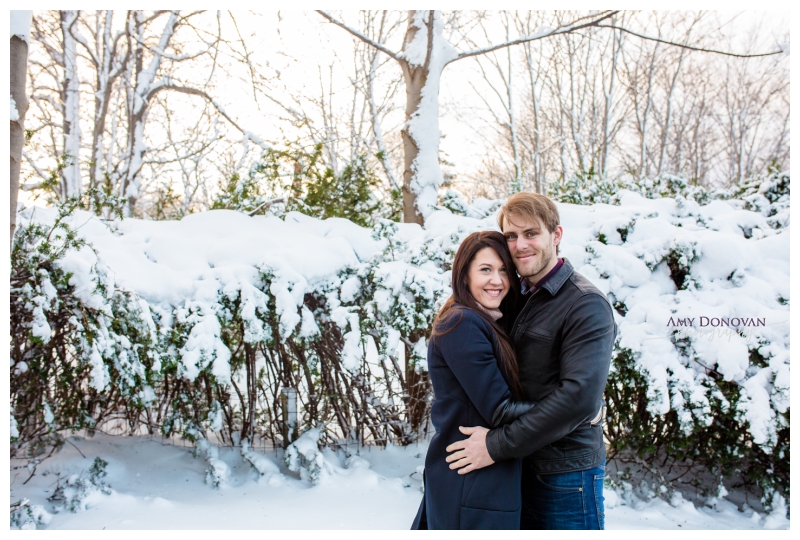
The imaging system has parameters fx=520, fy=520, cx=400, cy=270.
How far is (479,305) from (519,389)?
335 mm

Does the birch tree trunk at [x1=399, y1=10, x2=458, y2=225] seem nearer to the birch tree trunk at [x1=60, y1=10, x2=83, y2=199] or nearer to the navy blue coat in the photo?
the navy blue coat

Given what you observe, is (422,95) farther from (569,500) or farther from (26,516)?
(26,516)

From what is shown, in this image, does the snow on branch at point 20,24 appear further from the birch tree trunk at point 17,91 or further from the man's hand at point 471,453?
the man's hand at point 471,453

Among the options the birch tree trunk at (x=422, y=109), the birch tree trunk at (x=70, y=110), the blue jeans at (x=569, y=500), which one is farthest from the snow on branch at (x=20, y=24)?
the birch tree trunk at (x=70, y=110)

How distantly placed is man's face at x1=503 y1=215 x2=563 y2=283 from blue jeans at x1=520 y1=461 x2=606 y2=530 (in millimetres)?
720

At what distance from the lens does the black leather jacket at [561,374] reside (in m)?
1.67

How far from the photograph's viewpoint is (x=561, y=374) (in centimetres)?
175

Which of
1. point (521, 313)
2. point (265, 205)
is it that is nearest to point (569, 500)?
point (521, 313)

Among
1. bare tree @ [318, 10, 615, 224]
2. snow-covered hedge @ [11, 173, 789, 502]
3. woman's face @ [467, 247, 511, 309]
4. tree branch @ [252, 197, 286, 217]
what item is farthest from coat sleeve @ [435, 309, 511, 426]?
bare tree @ [318, 10, 615, 224]

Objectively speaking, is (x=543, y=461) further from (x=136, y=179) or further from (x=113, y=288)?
(x=136, y=179)

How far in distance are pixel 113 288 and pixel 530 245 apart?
2.51 m

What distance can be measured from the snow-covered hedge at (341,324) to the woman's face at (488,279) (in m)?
1.43
